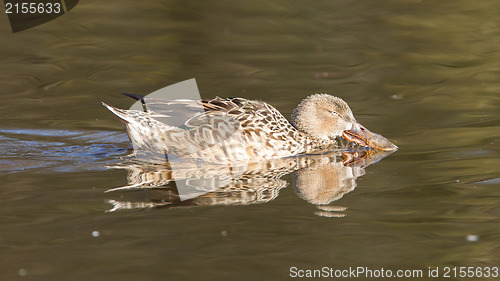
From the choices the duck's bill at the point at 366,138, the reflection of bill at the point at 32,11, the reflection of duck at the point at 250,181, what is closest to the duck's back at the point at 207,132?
the reflection of duck at the point at 250,181

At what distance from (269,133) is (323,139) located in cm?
85

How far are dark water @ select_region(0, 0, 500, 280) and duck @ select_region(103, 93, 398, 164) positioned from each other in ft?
1.42

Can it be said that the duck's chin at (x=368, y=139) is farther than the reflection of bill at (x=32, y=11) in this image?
No

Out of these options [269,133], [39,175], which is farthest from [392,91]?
[39,175]

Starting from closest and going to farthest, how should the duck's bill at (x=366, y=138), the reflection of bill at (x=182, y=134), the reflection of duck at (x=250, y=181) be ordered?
1. the reflection of duck at (x=250, y=181)
2. the reflection of bill at (x=182, y=134)
3. the duck's bill at (x=366, y=138)

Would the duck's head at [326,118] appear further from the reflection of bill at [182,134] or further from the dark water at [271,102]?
the reflection of bill at [182,134]

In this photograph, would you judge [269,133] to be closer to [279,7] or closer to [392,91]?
[392,91]

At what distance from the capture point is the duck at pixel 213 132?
27.5 ft

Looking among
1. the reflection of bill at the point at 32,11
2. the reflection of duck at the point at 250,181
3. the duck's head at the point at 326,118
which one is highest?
the reflection of bill at the point at 32,11

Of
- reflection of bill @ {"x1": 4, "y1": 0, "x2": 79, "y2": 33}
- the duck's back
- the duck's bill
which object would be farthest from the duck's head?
reflection of bill @ {"x1": 4, "y1": 0, "x2": 79, "y2": 33}

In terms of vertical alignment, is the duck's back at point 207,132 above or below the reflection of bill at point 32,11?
below

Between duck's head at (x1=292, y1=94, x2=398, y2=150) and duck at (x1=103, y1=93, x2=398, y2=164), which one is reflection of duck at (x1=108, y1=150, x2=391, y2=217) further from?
duck's head at (x1=292, y1=94, x2=398, y2=150)

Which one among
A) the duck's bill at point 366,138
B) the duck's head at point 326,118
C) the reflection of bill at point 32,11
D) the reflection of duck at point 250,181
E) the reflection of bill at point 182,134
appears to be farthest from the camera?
the reflection of bill at point 32,11

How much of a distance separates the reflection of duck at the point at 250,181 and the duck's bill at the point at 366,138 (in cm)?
10
